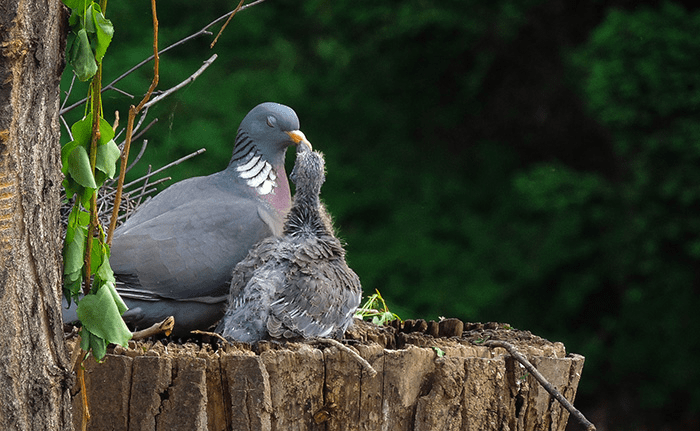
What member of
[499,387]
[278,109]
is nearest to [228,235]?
[278,109]

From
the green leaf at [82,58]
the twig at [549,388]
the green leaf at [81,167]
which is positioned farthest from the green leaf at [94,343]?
the twig at [549,388]

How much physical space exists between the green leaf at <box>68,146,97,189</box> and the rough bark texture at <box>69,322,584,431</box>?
0.49 metres

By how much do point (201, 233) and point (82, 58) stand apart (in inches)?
43.2

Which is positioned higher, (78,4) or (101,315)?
(78,4)

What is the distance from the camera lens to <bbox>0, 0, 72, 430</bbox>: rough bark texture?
1281 millimetres

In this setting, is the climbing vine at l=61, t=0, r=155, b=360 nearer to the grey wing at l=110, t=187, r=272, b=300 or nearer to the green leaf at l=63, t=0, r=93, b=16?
the green leaf at l=63, t=0, r=93, b=16

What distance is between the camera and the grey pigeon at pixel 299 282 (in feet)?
6.50

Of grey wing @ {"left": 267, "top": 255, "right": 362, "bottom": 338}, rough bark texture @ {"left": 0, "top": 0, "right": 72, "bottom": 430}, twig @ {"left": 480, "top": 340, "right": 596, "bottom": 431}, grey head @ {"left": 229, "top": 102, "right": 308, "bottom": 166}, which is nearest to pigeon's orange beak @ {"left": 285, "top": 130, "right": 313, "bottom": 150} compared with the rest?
grey head @ {"left": 229, "top": 102, "right": 308, "bottom": 166}

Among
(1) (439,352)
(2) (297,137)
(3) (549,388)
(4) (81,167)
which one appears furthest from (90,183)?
(2) (297,137)

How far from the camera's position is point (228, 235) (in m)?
2.37

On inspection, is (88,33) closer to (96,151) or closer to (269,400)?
(96,151)

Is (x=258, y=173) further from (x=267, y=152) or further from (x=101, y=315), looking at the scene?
(x=101, y=315)

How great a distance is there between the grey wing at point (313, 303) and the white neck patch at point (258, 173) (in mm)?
565

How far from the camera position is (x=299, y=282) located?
79.4 inches
